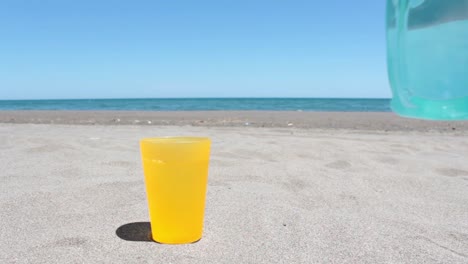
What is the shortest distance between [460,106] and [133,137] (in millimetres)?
4912

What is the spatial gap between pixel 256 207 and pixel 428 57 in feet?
5.09

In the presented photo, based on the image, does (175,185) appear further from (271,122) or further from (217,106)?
(217,106)

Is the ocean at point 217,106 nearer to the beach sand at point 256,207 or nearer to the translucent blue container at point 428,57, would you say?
the beach sand at point 256,207

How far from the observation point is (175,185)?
6.07 feet

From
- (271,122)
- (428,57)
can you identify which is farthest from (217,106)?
(428,57)

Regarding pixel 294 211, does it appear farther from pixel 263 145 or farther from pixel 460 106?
A: pixel 263 145

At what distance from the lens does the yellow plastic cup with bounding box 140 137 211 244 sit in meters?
1.82

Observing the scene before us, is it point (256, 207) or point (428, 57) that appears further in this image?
Result: point (256, 207)

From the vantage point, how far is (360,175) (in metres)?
3.36

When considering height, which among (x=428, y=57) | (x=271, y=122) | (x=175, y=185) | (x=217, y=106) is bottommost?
(x=217, y=106)

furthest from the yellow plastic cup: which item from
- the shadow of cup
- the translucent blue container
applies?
the translucent blue container

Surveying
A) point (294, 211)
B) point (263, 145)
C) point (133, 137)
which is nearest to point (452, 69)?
point (294, 211)

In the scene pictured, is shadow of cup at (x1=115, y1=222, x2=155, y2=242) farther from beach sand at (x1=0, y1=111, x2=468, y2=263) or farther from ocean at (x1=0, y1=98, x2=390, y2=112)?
ocean at (x1=0, y1=98, x2=390, y2=112)

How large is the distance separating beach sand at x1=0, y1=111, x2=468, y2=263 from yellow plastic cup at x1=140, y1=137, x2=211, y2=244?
0.08 m
